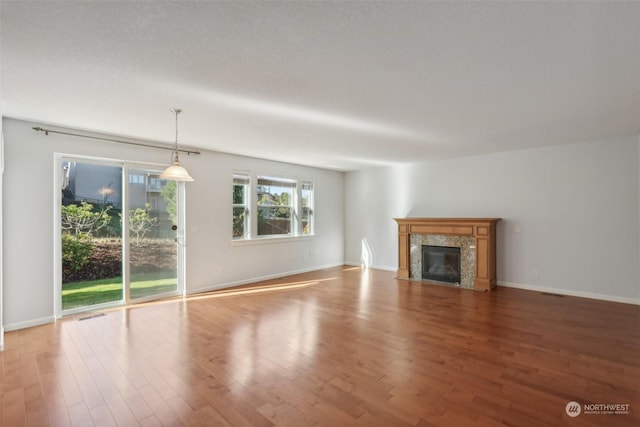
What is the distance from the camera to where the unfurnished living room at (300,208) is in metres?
2.00

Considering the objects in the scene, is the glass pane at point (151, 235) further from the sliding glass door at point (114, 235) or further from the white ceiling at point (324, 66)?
the white ceiling at point (324, 66)

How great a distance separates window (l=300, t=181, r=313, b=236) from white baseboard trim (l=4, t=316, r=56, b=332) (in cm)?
467

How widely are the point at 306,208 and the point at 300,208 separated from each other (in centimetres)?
32

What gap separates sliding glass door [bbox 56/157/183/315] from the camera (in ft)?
13.8

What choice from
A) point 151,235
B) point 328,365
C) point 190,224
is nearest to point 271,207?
point 190,224

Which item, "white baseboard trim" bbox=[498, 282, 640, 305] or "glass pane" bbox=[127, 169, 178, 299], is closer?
"white baseboard trim" bbox=[498, 282, 640, 305]

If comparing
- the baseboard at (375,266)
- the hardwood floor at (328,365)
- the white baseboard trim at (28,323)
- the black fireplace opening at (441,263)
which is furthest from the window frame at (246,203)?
the black fireplace opening at (441,263)

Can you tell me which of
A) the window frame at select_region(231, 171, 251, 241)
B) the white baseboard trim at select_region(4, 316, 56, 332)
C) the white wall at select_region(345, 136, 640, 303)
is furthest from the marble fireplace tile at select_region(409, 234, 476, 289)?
the white baseboard trim at select_region(4, 316, 56, 332)

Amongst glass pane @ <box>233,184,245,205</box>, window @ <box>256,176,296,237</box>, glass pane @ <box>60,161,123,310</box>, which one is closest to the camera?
glass pane @ <box>60,161,123,310</box>

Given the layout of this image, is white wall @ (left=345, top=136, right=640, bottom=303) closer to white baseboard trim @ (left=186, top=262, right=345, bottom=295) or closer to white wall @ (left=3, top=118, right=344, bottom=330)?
white wall @ (left=3, top=118, right=344, bottom=330)

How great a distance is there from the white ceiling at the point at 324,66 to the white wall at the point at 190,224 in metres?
0.49

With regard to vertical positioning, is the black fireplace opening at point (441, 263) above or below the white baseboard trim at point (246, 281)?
above

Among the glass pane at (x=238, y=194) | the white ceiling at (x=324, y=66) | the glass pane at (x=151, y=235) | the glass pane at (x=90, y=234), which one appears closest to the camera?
the white ceiling at (x=324, y=66)

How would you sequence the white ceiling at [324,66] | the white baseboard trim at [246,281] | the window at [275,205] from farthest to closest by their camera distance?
the window at [275,205] → the white baseboard trim at [246,281] → the white ceiling at [324,66]
